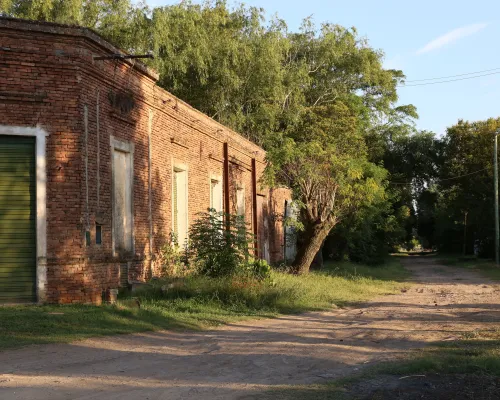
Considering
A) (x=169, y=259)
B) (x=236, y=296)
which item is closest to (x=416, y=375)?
(x=236, y=296)

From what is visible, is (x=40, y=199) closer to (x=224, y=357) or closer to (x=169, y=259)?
(x=169, y=259)

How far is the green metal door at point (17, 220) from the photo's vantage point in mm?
11898

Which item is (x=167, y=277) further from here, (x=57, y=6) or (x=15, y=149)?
(x=57, y=6)

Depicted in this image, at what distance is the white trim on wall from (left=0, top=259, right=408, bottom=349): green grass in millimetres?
547

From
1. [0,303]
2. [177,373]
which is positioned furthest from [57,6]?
[177,373]

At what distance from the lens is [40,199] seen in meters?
11.9

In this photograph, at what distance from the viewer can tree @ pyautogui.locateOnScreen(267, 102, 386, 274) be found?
22.0m

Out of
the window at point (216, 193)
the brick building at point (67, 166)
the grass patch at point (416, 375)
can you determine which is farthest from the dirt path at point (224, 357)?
the window at point (216, 193)

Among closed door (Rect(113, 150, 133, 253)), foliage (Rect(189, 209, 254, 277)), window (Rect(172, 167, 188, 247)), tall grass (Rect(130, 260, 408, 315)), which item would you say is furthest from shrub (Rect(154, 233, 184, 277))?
closed door (Rect(113, 150, 133, 253))

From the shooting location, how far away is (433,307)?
15.2 meters

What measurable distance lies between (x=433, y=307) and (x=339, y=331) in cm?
494

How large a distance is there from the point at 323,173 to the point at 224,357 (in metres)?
14.4

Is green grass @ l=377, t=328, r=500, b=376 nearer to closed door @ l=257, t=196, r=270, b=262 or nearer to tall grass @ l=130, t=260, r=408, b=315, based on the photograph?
tall grass @ l=130, t=260, r=408, b=315

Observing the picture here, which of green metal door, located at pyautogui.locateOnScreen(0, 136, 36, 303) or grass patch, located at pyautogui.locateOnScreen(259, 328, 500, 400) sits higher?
green metal door, located at pyautogui.locateOnScreen(0, 136, 36, 303)
